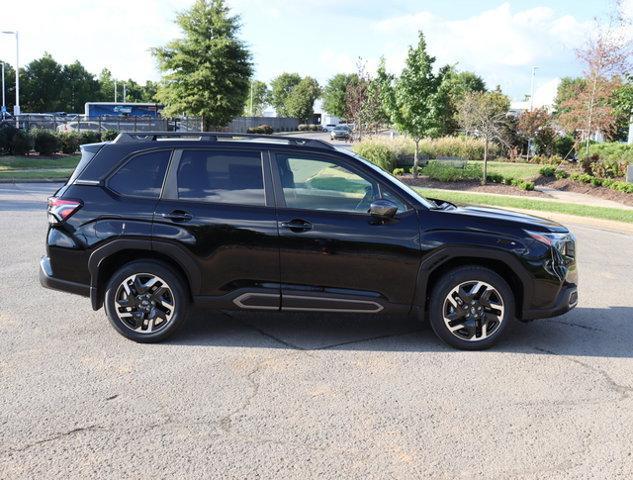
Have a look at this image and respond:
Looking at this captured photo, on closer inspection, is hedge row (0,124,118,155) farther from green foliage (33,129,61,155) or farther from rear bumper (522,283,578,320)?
rear bumper (522,283,578,320)

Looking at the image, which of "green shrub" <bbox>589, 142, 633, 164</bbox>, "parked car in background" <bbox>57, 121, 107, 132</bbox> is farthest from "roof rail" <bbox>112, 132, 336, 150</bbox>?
"parked car in background" <bbox>57, 121, 107, 132</bbox>

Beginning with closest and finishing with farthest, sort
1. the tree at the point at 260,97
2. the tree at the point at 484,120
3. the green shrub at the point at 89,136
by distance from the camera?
the tree at the point at 484,120 < the green shrub at the point at 89,136 < the tree at the point at 260,97

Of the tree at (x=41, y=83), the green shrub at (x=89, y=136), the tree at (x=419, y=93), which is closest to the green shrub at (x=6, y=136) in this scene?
the green shrub at (x=89, y=136)

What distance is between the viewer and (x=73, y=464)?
3664mm

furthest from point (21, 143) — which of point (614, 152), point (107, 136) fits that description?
point (614, 152)

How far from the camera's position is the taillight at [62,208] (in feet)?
18.8

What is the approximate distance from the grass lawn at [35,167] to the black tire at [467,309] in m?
19.3

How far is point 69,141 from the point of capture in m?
32.2

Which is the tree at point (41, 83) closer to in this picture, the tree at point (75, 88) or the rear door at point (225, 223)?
the tree at point (75, 88)

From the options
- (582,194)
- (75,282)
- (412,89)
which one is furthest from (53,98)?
(75,282)

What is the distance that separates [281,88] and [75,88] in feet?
119

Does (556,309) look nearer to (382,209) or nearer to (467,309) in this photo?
(467,309)

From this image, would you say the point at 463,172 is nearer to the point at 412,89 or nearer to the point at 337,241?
the point at 412,89

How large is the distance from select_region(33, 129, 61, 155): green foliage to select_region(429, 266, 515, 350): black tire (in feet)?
Answer: 90.4
